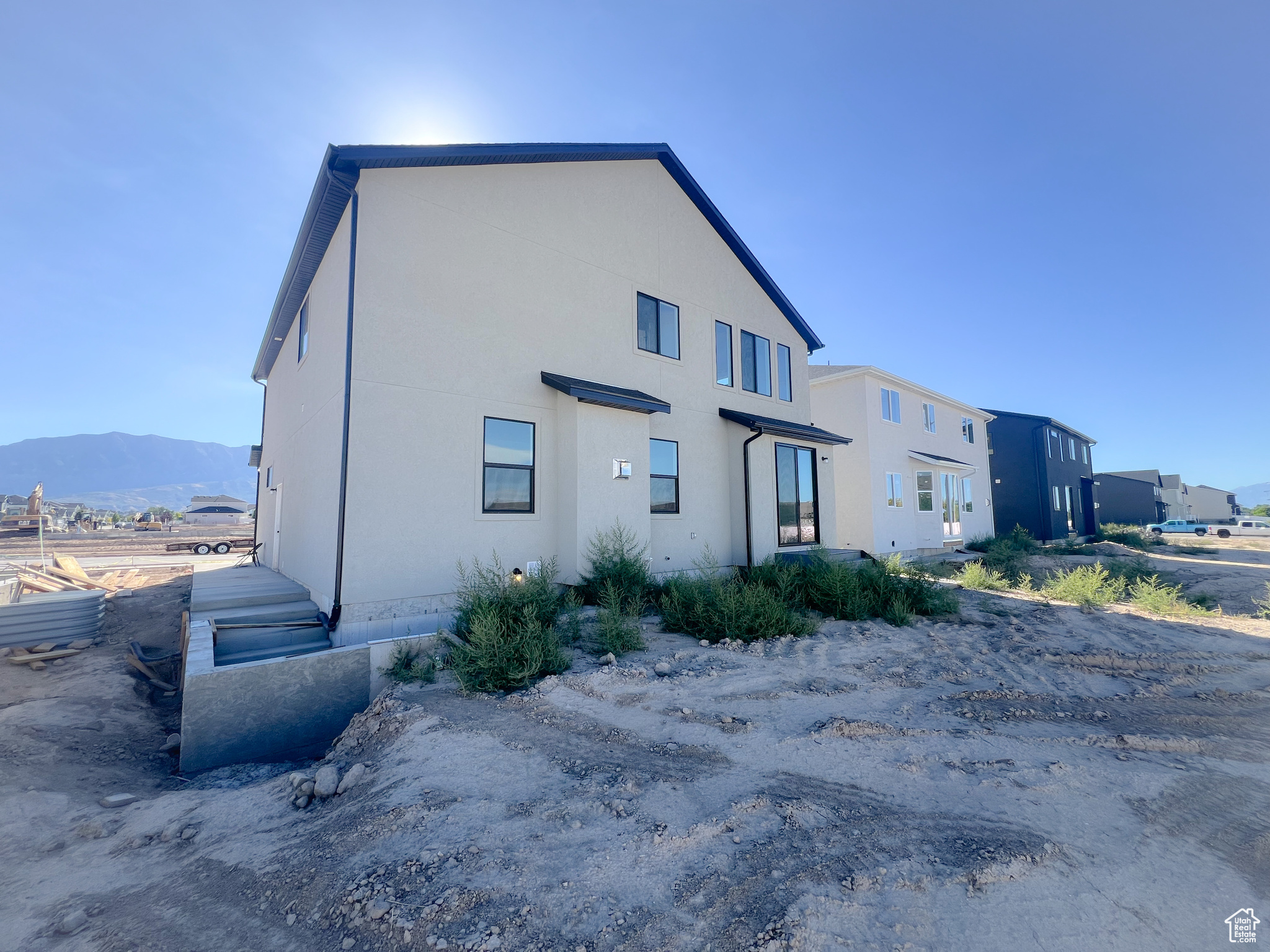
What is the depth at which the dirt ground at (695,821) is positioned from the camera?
252 centimetres

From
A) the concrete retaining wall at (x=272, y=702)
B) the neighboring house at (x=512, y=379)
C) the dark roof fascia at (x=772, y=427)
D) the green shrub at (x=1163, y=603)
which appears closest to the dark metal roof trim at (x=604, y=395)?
the neighboring house at (x=512, y=379)

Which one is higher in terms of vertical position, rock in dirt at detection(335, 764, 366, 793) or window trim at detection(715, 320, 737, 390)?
window trim at detection(715, 320, 737, 390)

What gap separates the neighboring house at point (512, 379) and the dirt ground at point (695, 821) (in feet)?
8.40

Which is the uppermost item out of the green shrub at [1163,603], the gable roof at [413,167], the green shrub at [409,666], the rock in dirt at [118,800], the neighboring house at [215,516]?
the gable roof at [413,167]

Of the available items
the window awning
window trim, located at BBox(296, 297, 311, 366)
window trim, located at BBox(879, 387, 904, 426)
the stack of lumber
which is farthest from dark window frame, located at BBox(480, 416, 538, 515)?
the window awning

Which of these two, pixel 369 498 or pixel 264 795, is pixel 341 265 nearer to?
pixel 369 498

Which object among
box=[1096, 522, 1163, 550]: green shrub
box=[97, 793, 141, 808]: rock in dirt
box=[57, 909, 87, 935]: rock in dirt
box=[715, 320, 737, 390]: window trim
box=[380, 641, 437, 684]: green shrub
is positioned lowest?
box=[97, 793, 141, 808]: rock in dirt

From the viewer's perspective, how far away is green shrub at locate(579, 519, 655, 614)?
8234 millimetres

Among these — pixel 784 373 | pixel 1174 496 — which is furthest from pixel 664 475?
pixel 1174 496

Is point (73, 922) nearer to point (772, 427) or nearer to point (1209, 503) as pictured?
point (772, 427)

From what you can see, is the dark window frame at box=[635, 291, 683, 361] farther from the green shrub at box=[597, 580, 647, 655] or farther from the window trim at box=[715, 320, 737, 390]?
the green shrub at box=[597, 580, 647, 655]

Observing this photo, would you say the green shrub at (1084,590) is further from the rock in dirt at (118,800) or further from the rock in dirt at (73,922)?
the rock in dirt at (118,800)

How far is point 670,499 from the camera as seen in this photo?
10.5 m

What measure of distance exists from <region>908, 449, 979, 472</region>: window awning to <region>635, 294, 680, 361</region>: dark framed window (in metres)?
12.5
